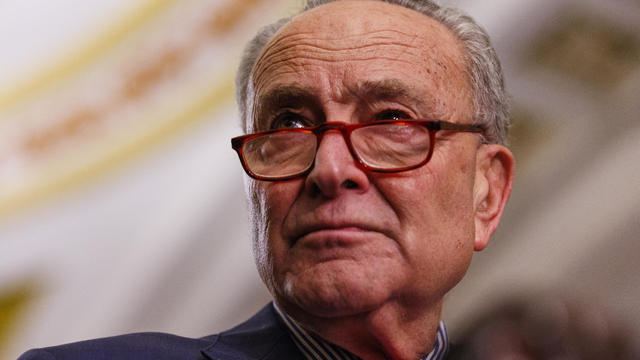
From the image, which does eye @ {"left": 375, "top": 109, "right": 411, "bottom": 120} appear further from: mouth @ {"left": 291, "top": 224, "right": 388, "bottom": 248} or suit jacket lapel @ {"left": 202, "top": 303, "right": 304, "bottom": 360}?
suit jacket lapel @ {"left": 202, "top": 303, "right": 304, "bottom": 360}

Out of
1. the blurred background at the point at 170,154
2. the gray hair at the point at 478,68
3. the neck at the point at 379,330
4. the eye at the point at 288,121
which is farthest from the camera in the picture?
the blurred background at the point at 170,154

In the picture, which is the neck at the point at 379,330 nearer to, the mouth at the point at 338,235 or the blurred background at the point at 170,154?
the mouth at the point at 338,235

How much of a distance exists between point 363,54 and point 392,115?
0.15 meters

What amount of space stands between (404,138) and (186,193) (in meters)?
1.07

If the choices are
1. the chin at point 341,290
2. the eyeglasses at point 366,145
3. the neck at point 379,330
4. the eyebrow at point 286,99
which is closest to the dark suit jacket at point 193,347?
the neck at point 379,330

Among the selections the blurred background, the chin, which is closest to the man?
the chin

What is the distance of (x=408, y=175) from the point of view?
1510mm

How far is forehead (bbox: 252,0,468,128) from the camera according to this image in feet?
5.15

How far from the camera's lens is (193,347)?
1.65 m

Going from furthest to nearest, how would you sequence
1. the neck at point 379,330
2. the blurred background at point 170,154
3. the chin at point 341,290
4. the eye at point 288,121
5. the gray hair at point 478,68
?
1. the blurred background at point 170,154
2. the gray hair at point 478,68
3. the eye at point 288,121
4. the neck at point 379,330
5. the chin at point 341,290

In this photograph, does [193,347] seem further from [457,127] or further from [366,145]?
[457,127]

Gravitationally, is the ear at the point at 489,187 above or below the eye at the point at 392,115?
below

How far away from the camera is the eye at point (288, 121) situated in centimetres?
164

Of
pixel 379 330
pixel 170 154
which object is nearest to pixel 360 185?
pixel 379 330
